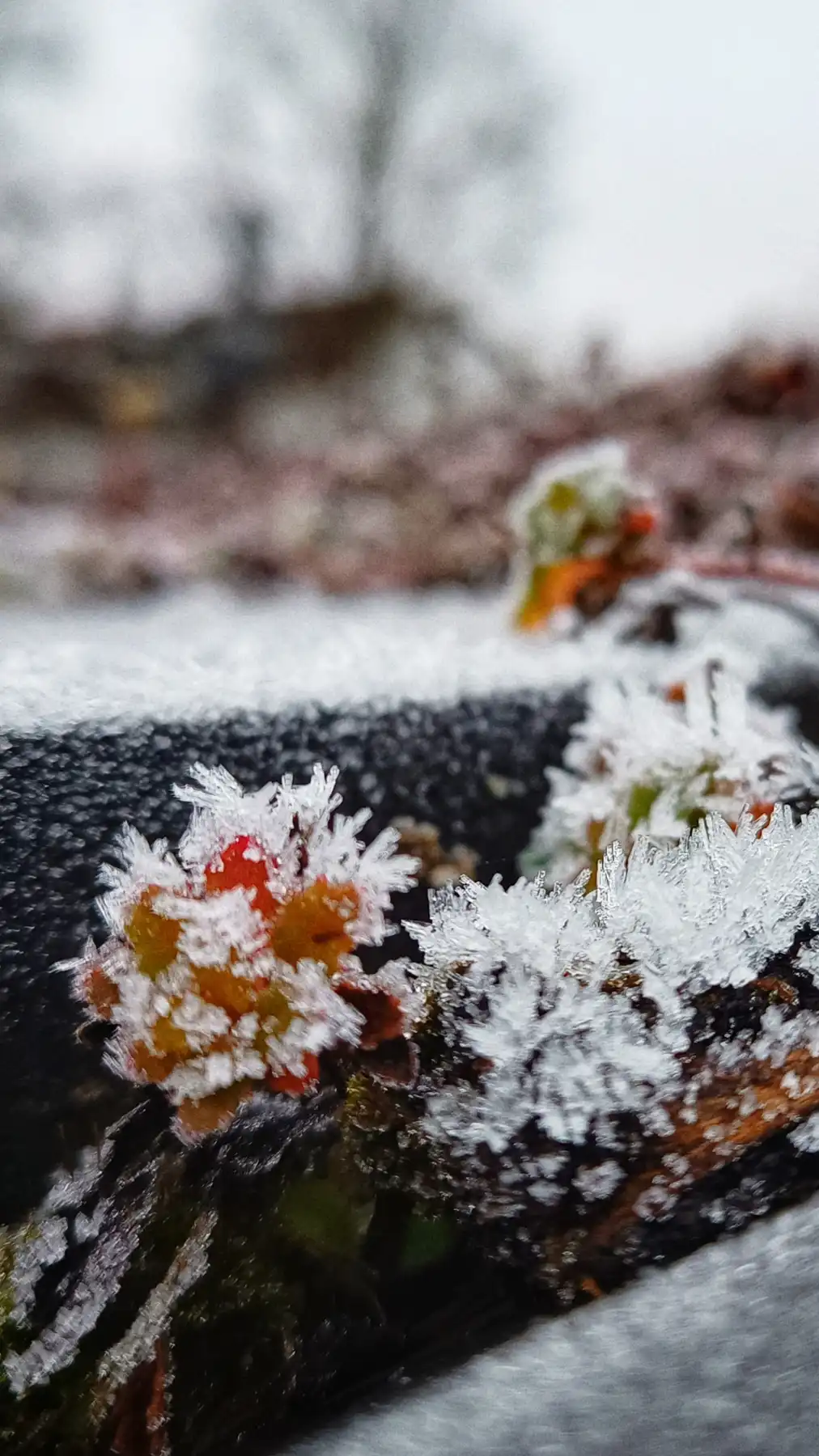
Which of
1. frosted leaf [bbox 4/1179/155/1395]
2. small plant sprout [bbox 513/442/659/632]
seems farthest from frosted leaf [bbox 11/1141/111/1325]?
small plant sprout [bbox 513/442/659/632]

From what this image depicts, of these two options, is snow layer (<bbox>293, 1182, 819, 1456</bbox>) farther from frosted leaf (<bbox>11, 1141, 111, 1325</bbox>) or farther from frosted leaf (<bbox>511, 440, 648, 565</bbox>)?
frosted leaf (<bbox>511, 440, 648, 565</bbox>)

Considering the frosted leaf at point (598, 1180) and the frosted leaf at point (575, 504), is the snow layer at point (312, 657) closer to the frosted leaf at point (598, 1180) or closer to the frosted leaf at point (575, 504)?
the frosted leaf at point (575, 504)

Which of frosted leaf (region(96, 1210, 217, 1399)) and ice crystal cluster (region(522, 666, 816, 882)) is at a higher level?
ice crystal cluster (region(522, 666, 816, 882))

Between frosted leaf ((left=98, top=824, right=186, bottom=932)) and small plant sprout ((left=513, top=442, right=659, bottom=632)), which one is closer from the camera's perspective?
frosted leaf ((left=98, top=824, right=186, bottom=932))

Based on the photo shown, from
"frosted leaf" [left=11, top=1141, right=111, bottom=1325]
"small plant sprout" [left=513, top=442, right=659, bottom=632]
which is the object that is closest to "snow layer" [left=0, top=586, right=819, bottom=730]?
"small plant sprout" [left=513, top=442, right=659, bottom=632]

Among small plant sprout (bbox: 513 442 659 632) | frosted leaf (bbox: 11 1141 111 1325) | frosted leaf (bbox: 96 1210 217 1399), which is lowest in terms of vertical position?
frosted leaf (bbox: 96 1210 217 1399)

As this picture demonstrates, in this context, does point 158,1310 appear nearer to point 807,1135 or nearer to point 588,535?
point 807,1135

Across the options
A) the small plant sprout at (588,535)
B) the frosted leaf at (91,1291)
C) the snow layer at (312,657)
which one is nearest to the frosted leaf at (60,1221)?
the frosted leaf at (91,1291)
